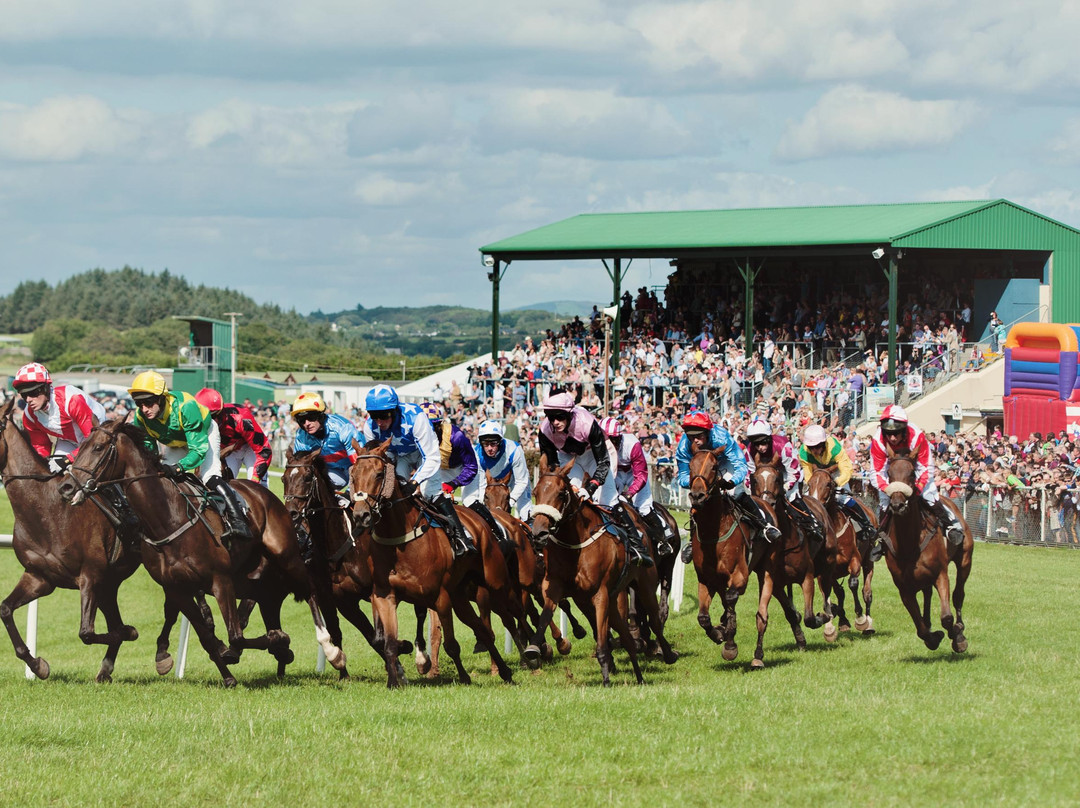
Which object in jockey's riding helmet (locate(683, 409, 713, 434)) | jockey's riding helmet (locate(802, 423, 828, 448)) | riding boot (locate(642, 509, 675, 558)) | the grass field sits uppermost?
jockey's riding helmet (locate(683, 409, 713, 434))

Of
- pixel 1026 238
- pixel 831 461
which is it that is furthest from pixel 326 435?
pixel 1026 238

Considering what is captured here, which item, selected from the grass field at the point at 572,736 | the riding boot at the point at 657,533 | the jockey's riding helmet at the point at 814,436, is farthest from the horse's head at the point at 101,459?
the jockey's riding helmet at the point at 814,436

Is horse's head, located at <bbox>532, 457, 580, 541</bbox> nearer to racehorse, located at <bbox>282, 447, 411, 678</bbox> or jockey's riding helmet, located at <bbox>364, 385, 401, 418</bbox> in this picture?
jockey's riding helmet, located at <bbox>364, 385, 401, 418</bbox>

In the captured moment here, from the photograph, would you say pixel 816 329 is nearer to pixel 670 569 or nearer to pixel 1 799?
pixel 670 569

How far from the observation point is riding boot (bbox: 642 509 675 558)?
36.9ft

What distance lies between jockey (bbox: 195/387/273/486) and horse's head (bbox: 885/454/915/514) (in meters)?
4.98

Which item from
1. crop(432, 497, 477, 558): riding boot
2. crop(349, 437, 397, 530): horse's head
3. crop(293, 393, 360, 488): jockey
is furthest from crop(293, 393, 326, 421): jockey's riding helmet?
crop(432, 497, 477, 558): riding boot

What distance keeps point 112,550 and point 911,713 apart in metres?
5.55

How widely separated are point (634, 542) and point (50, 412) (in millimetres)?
4457

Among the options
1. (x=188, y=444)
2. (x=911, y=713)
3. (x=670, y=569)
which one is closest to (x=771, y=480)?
(x=670, y=569)

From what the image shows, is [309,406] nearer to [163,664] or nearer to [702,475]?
[163,664]

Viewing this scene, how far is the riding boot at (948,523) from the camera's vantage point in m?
11.0

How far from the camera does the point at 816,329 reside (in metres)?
30.9

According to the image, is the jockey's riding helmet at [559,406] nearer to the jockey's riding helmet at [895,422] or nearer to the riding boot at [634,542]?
the riding boot at [634,542]
